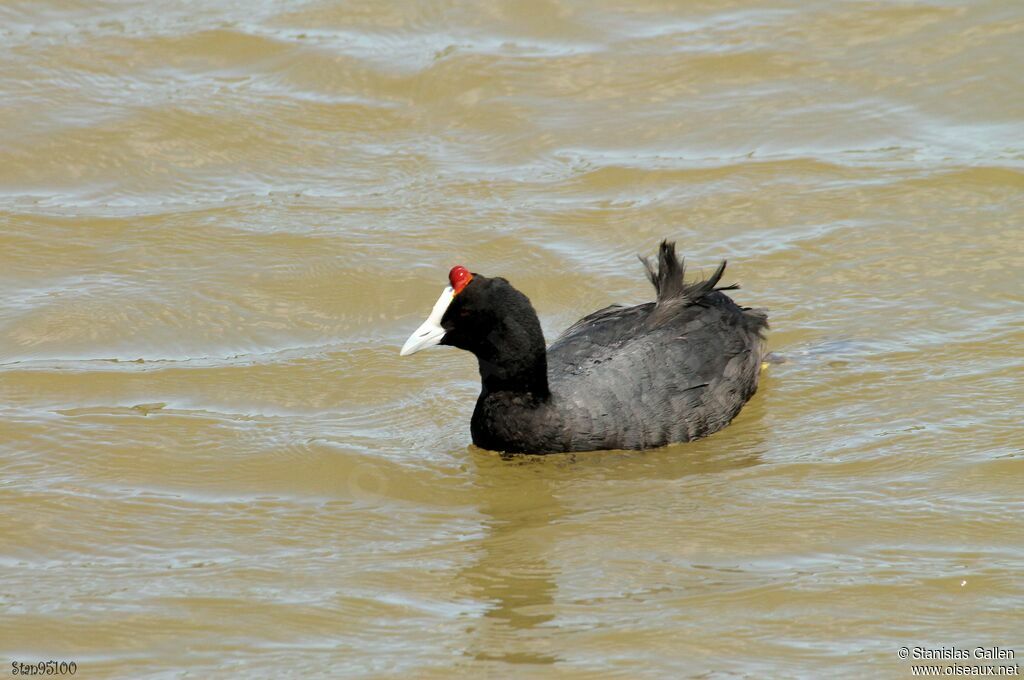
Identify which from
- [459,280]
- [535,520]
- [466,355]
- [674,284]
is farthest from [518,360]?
[466,355]

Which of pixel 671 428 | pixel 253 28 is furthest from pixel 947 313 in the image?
pixel 253 28

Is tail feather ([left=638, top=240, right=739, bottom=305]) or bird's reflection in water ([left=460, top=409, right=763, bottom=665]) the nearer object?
bird's reflection in water ([left=460, top=409, right=763, bottom=665])

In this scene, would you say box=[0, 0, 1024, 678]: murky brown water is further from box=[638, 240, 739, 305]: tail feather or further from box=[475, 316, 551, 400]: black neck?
box=[638, 240, 739, 305]: tail feather

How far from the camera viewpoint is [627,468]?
6.71 meters

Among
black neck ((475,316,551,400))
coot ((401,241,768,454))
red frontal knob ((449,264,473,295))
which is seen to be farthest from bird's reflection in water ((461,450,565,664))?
red frontal knob ((449,264,473,295))

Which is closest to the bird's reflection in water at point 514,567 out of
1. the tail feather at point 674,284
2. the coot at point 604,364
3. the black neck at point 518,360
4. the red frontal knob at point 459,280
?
the coot at point 604,364

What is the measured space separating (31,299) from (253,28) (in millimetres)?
3706

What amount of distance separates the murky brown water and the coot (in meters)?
0.15

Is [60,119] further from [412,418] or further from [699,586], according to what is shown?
[699,586]

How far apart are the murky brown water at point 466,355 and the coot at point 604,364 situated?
0.50 feet

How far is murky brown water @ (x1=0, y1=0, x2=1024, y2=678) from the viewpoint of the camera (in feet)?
17.9

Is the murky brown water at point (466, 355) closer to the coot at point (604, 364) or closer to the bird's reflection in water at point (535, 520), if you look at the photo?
the bird's reflection in water at point (535, 520)

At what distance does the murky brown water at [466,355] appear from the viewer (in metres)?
5.45

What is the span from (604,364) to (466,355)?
114 centimetres
